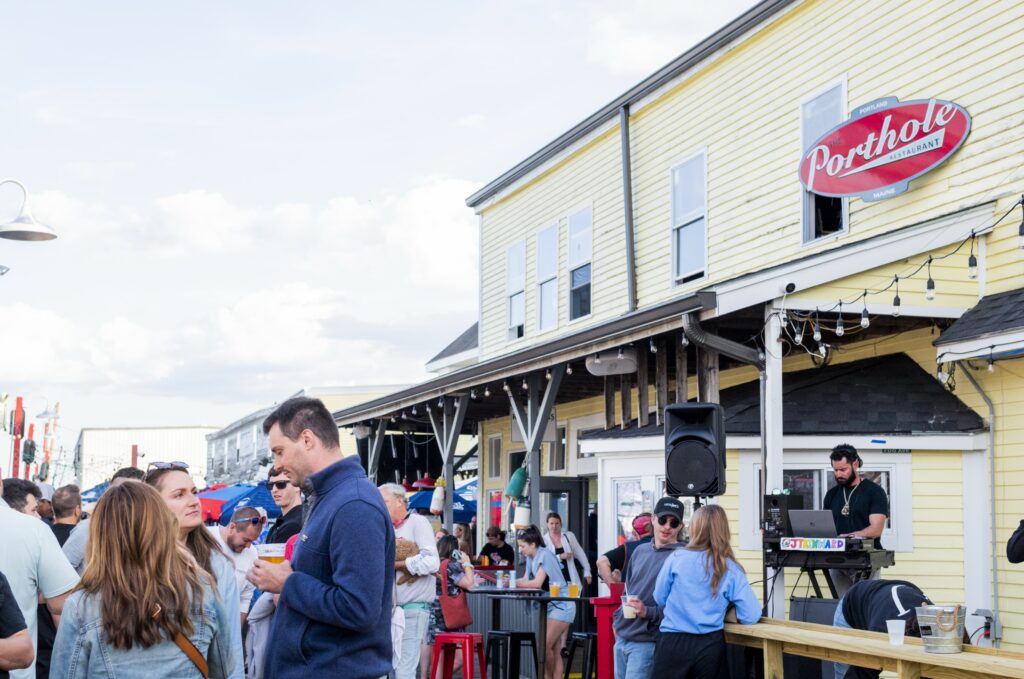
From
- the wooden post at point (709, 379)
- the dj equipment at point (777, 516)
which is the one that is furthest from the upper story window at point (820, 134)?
the dj equipment at point (777, 516)

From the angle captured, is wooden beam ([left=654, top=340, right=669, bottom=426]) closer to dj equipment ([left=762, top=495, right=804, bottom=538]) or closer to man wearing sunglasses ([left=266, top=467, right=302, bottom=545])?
dj equipment ([left=762, top=495, right=804, bottom=538])

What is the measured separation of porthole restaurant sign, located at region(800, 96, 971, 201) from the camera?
11375 mm

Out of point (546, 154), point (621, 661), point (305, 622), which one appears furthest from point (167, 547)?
point (546, 154)

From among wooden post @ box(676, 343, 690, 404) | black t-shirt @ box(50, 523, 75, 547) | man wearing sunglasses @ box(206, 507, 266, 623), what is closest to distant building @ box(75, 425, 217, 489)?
wooden post @ box(676, 343, 690, 404)

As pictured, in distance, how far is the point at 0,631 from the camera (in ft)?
13.0

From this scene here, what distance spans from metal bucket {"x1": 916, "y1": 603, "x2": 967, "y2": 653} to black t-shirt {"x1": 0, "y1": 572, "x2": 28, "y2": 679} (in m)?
4.19

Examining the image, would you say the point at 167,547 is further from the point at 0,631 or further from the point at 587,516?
the point at 587,516

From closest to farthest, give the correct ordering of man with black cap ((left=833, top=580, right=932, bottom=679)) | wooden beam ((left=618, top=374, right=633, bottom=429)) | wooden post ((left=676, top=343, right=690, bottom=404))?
man with black cap ((left=833, top=580, right=932, bottom=679)) → wooden post ((left=676, top=343, right=690, bottom=404)) → wooden beam ((left=618, top=374, right=633, bottom=429))

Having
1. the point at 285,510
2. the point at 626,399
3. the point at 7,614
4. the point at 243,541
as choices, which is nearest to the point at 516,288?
the point at 626,399

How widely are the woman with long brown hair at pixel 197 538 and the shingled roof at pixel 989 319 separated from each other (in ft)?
22.6

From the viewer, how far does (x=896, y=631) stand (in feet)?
20.4

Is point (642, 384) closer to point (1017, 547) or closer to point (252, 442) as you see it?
point (1017, 547)

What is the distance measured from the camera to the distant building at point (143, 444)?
83938 mm

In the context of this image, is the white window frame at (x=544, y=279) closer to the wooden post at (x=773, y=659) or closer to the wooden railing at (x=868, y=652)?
the wooden railing at (x=868, y=652)
